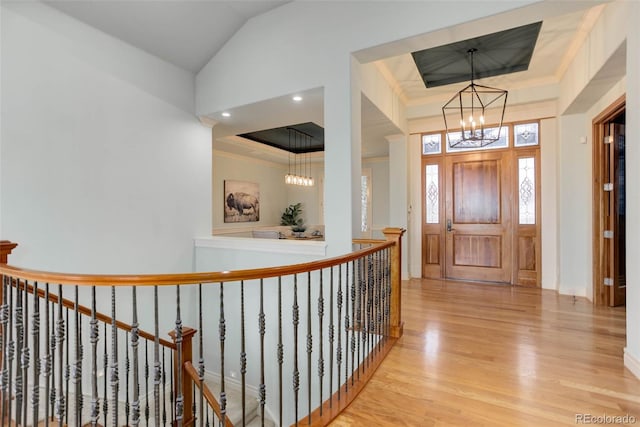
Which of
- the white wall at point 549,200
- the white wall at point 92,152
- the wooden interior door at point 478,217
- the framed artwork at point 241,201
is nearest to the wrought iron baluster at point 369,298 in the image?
the white wall at point 92,152

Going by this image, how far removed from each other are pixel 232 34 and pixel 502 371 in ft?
15.2

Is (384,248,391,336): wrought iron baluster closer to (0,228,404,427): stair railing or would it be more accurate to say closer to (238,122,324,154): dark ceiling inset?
(0,228,404,427): stair railing

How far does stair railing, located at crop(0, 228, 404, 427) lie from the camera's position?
160 cm

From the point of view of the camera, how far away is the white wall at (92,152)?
2879mm

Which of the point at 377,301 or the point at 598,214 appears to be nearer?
the point at 377,301

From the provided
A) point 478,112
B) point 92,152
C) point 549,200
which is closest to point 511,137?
point 478,112

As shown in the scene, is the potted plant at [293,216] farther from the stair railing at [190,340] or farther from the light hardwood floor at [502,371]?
the light hardwood floor at [502,371]

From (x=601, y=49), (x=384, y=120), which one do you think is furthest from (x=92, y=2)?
(x=601, y=49)

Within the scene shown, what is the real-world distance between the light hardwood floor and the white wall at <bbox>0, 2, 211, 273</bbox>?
313 cm

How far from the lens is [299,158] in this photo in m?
8.62

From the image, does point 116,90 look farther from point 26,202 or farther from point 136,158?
point 26,202

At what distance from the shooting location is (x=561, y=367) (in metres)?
2.46

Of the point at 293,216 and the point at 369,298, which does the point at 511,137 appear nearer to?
the point at 369,298

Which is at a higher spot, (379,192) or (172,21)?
(172,21)
